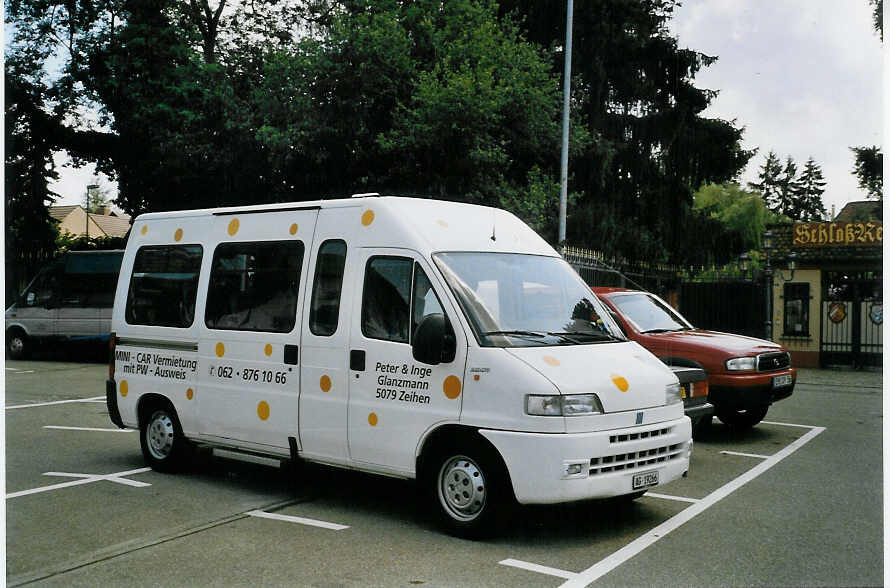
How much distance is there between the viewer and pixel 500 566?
17.7 feet

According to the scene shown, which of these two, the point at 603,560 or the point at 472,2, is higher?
the point at 472,2

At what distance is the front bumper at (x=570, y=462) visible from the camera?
221 inches

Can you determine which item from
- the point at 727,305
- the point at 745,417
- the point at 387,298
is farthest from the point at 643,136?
the point at 387,298

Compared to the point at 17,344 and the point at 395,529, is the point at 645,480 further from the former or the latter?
the point at 17,344

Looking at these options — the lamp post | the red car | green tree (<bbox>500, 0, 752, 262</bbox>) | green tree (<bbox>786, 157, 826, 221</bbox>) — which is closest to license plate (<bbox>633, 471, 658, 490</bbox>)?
the red car

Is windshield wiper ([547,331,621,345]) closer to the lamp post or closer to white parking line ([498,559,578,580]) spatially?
white parking line ([498,559,578,580])

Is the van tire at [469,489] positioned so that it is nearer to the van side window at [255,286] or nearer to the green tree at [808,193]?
the van side window at [255,286]

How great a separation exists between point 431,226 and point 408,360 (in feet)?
3.51

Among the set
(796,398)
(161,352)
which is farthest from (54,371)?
(796,398)

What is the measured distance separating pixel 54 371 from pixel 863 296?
1953 cm

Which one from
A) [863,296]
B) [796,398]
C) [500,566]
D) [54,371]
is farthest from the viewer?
[863,296]

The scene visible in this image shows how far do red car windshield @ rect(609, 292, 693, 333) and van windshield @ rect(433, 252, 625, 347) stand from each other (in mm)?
4115

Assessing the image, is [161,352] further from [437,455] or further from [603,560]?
[603,560]

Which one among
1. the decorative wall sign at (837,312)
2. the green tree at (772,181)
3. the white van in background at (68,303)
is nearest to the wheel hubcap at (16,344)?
the white van in background at (68,303)
